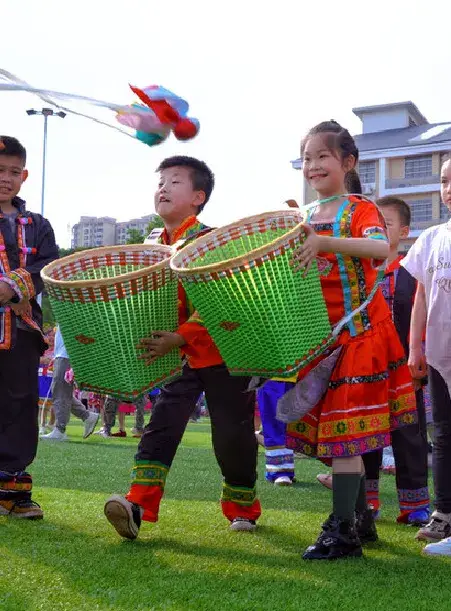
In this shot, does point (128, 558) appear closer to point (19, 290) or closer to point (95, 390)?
point (95, 390)

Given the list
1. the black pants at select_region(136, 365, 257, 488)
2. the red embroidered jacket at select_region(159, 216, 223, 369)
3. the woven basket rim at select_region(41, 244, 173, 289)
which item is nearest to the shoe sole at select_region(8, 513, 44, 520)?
the black pants at select_region(136, 365, 257, 488)

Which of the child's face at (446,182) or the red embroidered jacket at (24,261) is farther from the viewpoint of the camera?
the red embroidered jacket at (24,261)

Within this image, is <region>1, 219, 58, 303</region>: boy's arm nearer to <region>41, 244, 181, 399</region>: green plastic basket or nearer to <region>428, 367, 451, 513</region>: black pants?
<region>41, 244, 181, 399</region>: green plastic basket

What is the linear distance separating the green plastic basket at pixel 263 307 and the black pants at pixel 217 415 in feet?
2.31

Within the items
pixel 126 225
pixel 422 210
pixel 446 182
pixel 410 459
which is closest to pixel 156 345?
pixel 446 182

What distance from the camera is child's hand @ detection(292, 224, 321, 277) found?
286cm

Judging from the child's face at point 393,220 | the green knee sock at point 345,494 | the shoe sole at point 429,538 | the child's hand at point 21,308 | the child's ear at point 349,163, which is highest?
the child's ear at point 349,163

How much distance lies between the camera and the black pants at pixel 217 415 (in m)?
3.67

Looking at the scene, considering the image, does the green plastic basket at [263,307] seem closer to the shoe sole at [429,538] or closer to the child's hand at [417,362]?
the child's hand at [417,362]

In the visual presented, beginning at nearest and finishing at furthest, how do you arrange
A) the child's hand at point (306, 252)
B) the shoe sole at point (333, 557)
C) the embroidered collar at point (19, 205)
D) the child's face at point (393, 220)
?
the child's hand at point (306, 252) < the shoe sole at point (333, 557) < the embroidered collar at point (19, 205) < the child's face at point (393, 220)

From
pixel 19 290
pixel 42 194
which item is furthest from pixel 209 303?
pixel 42 194

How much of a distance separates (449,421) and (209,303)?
1.38 m

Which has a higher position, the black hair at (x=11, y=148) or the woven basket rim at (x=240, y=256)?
the black hair at (x=11, y=148)

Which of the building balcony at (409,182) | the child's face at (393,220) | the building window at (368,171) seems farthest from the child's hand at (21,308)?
the building window at (368,171)
